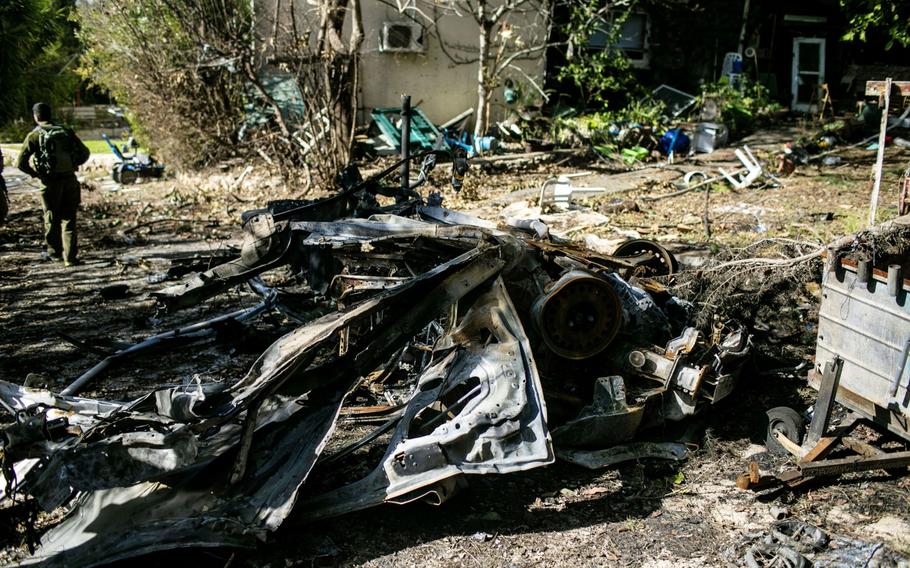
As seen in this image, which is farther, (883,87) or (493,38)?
(493,38)

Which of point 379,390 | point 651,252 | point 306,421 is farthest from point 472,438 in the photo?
point 651,252

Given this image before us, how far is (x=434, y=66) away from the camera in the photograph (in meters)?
17.0

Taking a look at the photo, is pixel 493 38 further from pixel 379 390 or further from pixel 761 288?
pixel 379 390

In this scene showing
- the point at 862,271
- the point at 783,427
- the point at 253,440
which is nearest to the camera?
the point at 253,440

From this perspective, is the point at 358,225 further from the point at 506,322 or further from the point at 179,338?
the point at 179,338

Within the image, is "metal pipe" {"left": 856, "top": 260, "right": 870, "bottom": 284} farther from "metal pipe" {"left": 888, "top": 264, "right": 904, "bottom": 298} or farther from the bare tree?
the bare tree

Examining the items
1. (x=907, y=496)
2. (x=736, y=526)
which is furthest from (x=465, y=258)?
(x=907, y=496)

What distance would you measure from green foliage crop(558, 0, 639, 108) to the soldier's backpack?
33.4 ft

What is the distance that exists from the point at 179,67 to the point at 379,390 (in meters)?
11.1

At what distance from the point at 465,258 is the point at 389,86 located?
12916mm

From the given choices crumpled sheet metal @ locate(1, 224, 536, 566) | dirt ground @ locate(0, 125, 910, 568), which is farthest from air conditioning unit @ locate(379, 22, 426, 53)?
crumpled sheet metal @ locate(1, 224, 536, 566)

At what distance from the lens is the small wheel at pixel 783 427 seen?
16.9 ft

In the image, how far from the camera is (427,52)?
16875 millimetres

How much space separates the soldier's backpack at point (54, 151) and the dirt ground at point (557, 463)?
1317 mm
